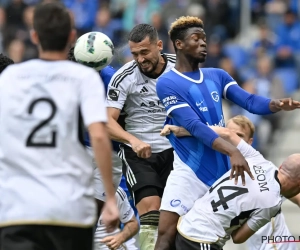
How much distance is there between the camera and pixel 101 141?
4645mm

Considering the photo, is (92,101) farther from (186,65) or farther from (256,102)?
(256,102)

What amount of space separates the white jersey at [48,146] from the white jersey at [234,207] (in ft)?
6.29

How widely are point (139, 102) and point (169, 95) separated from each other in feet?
3.40

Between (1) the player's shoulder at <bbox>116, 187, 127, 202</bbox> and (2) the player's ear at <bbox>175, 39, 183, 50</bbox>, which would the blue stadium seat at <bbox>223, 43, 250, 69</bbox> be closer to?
(1) the player's shoulder at <bbox>116, 187, 127, 202</bbox>

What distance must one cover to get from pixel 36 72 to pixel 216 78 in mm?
2869

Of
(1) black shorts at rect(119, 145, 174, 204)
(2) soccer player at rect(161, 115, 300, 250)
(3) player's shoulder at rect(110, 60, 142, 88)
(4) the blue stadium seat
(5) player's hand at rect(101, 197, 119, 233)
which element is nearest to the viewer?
(5) player's hand at rect(101, 197, 119, 233)

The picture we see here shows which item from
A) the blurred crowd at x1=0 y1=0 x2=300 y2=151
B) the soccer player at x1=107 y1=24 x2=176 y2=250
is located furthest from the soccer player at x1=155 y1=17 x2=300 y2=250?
the blurred crowd at x1=0 y1=0 x2=300 y2=151

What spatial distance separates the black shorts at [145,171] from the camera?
809cm

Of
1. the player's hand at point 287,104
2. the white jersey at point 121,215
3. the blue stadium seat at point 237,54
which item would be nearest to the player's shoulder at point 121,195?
the white jersey at point 121,215

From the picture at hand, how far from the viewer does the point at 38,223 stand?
473cm

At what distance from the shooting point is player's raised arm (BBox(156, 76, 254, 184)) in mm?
6488

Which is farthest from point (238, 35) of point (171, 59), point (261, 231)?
point (261, 231)

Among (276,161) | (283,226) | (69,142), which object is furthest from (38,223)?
(276,161)

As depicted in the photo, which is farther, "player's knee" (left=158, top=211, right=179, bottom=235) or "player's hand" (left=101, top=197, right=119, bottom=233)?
"player's knee" (left=158, top=211, right=179, bottom=235)
